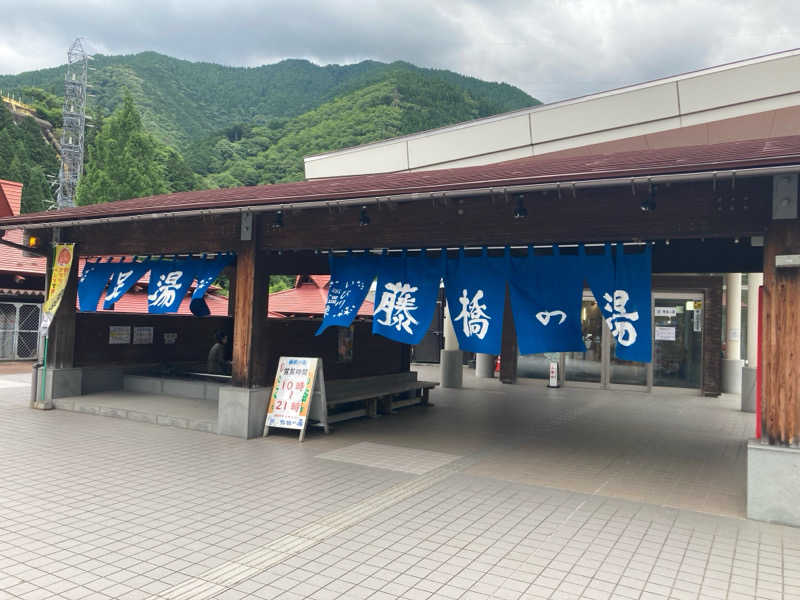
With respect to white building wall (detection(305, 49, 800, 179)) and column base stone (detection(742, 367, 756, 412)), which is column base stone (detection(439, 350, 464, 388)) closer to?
white building wall (detection(305, 49, 800, 179))

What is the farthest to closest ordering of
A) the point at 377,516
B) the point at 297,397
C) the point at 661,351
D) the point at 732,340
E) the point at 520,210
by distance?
the point at 661,351 → the point at 732,340 → the point at 297,397 → the point at 520,210 → the point at 377,516

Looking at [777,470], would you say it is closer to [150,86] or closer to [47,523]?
[47,523]

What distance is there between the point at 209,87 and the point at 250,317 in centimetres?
7915

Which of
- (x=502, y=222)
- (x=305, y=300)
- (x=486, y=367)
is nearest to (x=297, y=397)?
(x=502, y=222)

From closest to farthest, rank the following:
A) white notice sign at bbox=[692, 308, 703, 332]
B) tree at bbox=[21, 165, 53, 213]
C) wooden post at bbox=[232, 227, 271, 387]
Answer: wooden post at bbox=[232, 227, 271, 387]
white notice sign at bbox=[692, 308, 703, 332]
tree at bbox=[21, 165, 53, 213]

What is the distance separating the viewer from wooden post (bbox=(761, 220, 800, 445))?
6375 millimetres

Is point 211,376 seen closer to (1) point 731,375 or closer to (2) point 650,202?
(2) point 650,202

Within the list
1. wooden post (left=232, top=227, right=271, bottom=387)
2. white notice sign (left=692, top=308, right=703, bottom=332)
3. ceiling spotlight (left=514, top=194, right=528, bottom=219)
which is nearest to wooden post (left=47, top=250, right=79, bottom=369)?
wooden post (left=232, top=227, right=271, bottom=387)

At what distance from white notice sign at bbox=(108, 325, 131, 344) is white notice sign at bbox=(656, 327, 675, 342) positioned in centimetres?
1518

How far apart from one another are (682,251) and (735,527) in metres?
4.94

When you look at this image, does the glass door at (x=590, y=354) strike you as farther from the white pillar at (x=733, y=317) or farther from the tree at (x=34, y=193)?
the tree at (x=34, y=193)

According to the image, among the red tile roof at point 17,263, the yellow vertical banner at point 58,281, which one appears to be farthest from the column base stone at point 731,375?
the red tile roof at point 17,263

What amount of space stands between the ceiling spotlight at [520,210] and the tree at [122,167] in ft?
137

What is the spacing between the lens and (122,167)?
45.1 meters
